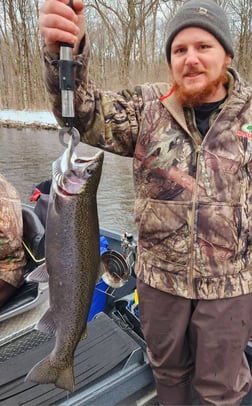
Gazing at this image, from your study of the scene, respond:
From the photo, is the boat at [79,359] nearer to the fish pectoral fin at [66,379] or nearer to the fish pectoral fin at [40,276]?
the fish pectoral fin at [66,379]

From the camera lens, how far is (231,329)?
1.86m

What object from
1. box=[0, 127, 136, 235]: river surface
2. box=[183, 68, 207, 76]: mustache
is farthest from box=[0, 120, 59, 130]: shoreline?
box=[183, 68, 207, 76]: mustache

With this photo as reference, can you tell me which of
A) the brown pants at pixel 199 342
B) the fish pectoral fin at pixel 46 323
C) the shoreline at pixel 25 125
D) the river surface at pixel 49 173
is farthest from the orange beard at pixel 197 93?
the shoreline at pixel 25 125

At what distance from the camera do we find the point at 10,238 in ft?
8.38

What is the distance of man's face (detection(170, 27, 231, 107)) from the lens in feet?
5.87

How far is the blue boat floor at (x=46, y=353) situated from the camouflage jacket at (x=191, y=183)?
0.68 meters

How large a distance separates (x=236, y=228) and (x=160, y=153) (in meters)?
0.51

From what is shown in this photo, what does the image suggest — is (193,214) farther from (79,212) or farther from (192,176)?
(79,212)

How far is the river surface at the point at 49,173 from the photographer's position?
297 inches

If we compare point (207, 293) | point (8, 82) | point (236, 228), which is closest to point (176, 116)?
point (236, 228)

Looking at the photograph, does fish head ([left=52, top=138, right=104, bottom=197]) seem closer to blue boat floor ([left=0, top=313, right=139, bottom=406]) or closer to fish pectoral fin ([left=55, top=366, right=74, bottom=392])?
fish pectoral fin ([left=55, top=366, right=74, bottom=392])

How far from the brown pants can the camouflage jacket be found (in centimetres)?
8

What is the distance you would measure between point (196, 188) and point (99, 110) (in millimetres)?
585

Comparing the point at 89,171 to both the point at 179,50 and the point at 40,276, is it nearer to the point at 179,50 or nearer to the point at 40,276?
the point at 40,276
